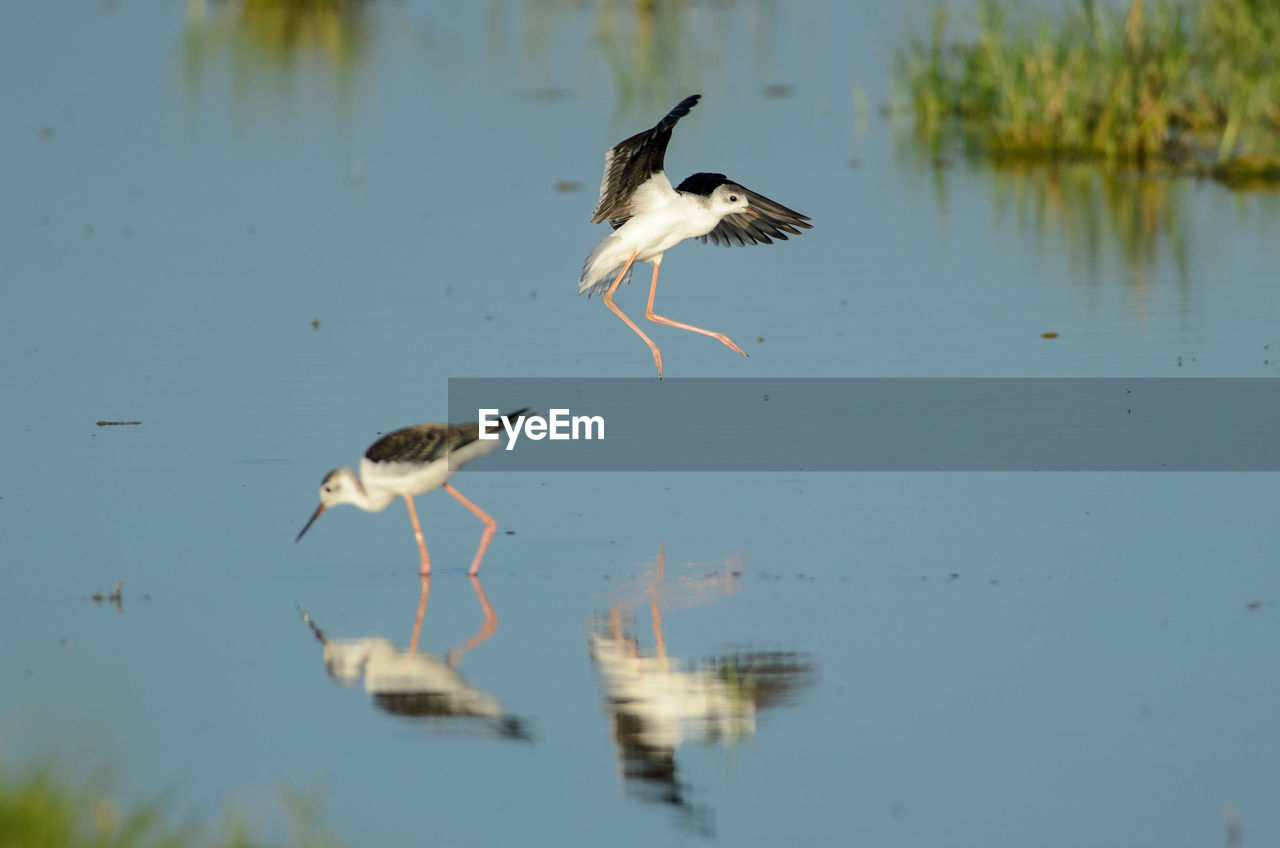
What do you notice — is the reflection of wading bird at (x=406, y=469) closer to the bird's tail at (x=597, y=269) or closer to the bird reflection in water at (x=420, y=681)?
the bird reflection in water at (x=420, y=681)

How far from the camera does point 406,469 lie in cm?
850

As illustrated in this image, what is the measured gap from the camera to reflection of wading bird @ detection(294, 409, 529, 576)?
27.8 ft

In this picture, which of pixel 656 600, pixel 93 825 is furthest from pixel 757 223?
pixel 93 825

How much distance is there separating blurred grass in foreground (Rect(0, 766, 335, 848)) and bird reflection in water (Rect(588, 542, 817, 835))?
1.17 m

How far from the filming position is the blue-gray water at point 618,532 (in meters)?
6.30

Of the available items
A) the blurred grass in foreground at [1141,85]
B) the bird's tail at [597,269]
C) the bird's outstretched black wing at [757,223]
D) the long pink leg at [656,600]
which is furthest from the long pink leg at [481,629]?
the blurred grass in foreground at [1141,85]

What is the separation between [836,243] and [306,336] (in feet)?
17.3

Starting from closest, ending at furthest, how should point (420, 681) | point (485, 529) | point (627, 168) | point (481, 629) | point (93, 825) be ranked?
point (93, 825) → point (420, 681) → point (481, 629) → point (485, 529) → point (627, 168)

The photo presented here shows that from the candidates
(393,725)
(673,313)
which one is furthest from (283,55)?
(393,725)

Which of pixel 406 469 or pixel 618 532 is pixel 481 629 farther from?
pixel 618 532

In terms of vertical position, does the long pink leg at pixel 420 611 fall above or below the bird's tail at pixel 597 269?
below

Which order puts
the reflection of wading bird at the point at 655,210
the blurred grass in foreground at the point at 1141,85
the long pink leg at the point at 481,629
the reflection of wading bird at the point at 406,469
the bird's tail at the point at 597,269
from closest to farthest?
the long pink leg at the point at 481,629, the reflection of wading bird at the point at 406,469, the reflection of wading bird at the point at 655,210, the bird's tail at the point at 597,269, the blurred grass in foreground at the point at 1141,85
